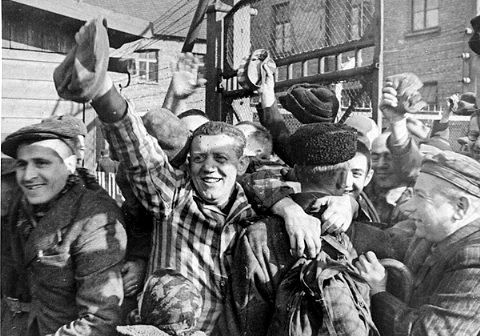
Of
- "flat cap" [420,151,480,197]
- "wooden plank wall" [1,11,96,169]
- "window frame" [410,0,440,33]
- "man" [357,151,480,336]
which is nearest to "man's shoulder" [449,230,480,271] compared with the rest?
"man" [357,151,480,336]

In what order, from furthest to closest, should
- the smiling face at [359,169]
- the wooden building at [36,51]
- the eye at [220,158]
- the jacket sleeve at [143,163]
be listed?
the wooden building at [36,51] → the smiling face at [359,169] → the eye at [220,158] → the jacket sleeve at [143,163]

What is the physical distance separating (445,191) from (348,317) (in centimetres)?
62

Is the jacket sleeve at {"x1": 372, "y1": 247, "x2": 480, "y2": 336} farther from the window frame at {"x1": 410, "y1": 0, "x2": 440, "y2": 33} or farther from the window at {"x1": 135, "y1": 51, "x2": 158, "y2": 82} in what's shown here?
the window frame at {"x1": 410, "y1": 0, "x2": 440, "y2": 33}

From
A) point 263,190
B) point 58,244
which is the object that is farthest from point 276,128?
point 58,244

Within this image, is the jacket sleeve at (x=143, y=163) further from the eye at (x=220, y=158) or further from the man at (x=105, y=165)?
the man at (x=105, y=165)

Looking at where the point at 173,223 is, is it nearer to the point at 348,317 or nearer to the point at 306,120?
the point at 348,317

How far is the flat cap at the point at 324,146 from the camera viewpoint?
2484mm

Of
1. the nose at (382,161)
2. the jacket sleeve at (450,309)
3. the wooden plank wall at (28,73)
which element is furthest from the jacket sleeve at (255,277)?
the wooden plank wall at (28,73)

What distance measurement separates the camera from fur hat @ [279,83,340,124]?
3.31 m

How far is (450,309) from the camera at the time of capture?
211cm

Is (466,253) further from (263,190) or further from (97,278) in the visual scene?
(97,278)

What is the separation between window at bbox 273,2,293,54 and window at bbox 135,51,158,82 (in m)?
2.72

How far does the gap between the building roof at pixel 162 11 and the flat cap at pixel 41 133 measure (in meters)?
2.89

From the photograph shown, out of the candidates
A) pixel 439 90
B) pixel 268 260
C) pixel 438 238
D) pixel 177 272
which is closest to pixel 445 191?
pixel 438 238
